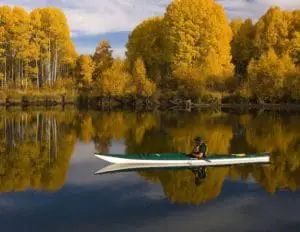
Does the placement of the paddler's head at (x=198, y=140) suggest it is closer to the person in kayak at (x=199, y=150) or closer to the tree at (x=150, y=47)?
the person in kayak at (x=199, y=150)

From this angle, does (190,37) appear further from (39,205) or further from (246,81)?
(39,205)

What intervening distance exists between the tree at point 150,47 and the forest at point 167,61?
0.51 feet

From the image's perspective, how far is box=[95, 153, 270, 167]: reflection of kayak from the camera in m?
22.8

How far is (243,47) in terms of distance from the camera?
265 ft

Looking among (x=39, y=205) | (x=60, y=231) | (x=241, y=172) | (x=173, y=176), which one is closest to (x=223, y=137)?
(x=241, y=172)

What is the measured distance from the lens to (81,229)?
1445 centimetres

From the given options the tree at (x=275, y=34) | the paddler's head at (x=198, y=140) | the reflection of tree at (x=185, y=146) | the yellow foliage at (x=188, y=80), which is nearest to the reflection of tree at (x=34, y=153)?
the reflection of tree at (x=185, y=146)

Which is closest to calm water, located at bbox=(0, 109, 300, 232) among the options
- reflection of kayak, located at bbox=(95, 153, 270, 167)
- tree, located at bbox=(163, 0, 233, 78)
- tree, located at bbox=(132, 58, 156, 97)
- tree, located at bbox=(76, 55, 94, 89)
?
reflection of kayak, located at bbox=(95, 153, 270, 167)

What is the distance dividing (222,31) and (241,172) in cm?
4933

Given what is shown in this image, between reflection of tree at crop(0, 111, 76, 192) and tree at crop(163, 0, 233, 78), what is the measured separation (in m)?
27.8

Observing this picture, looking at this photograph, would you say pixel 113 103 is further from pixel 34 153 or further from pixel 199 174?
pixel 199 174

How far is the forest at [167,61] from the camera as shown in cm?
6712

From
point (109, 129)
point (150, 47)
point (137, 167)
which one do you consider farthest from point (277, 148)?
point (150, 47)

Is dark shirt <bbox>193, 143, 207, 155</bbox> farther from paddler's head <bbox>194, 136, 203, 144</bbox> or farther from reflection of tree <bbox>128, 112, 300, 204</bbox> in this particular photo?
reflection of tree <bbox>128, 112, 300, 204</bbox>
